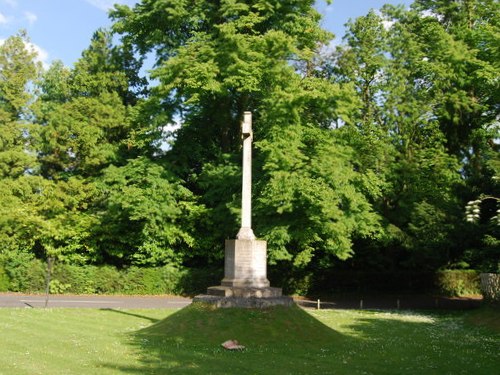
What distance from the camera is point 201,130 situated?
37.6 metres

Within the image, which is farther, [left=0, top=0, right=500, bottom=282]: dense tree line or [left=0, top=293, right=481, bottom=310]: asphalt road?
[left=0, top=0, right=500, bottom=282]: dense tree line

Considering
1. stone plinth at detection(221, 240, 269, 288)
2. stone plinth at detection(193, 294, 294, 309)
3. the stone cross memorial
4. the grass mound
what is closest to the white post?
the stone cross memorial

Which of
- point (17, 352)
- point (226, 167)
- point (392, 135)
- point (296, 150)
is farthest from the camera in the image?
point (392, 135)

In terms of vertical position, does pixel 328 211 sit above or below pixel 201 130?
below

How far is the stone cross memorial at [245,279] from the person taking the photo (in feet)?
57.3

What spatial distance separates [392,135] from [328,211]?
10934mm

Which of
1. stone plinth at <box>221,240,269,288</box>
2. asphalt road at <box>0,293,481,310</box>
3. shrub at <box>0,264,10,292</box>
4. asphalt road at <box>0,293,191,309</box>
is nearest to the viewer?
stone plinth at <box>221,240,269,288</box>

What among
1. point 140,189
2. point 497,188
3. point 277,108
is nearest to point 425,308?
point 497,188

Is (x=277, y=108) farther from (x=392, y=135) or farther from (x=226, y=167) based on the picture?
(x=392, y=135)

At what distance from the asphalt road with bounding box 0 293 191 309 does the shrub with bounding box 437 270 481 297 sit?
1700 cm

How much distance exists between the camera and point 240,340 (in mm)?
15523

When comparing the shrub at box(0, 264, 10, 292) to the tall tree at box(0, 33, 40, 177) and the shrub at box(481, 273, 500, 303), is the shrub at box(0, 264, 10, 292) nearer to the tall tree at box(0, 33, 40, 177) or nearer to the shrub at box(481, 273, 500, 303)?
the tall tree at box(0, 33, 40, 177)

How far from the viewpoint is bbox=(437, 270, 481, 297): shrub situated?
3716 cm

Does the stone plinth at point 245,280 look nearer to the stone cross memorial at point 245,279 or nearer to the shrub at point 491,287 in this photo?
the stone cross memorial at point 245,279
